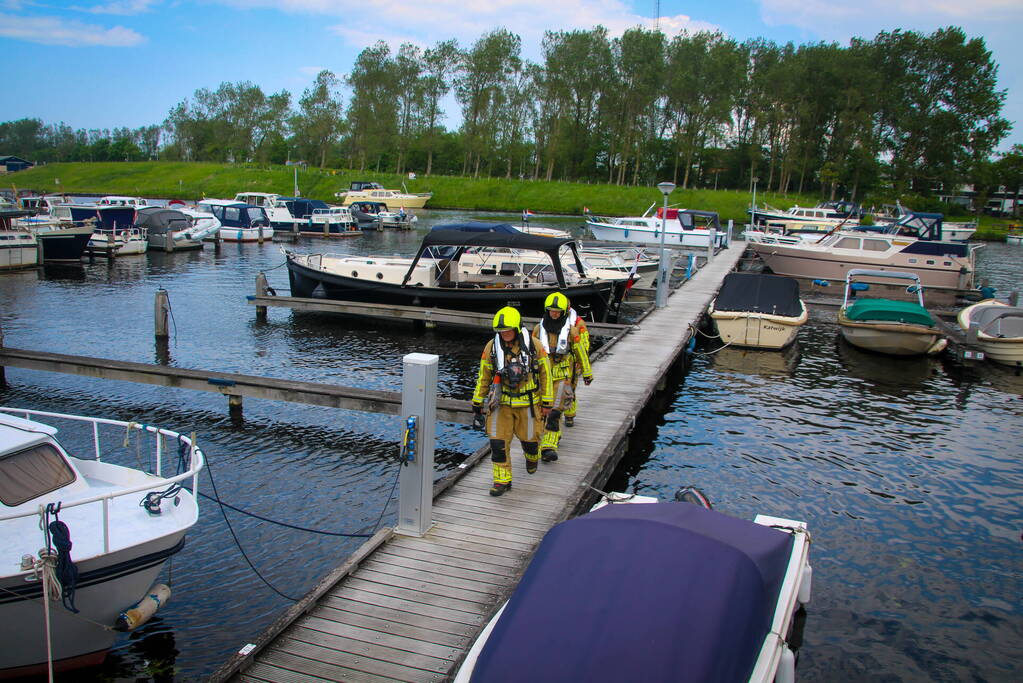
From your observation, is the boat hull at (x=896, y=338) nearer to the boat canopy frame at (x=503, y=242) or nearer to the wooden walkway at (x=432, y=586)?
the boat canopy frame at (x=503, y=242)

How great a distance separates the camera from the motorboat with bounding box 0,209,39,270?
107ft

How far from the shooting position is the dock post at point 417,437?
714cm

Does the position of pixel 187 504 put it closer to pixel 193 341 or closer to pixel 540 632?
pixel 540 632

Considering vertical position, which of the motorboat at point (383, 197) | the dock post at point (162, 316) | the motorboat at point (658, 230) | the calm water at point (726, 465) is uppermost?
the motorboat at point (383, 197)

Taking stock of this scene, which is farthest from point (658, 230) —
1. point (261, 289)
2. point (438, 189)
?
point (438, 189)

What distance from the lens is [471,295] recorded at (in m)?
21.6

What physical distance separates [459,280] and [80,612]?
17131 millimetres

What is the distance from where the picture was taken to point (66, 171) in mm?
116750

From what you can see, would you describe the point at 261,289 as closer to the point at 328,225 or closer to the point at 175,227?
the point at 175,227

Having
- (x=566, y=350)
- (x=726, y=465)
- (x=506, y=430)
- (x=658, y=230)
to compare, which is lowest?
(x=726, y=465)

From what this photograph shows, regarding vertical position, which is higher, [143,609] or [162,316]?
[162,316]

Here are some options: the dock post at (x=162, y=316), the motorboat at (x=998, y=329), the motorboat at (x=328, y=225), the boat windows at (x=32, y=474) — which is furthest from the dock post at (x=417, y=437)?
the motorboat at (x=328, y=225)

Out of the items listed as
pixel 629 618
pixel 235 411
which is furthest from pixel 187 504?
pixel 235 411

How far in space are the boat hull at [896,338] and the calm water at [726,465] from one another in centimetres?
47
